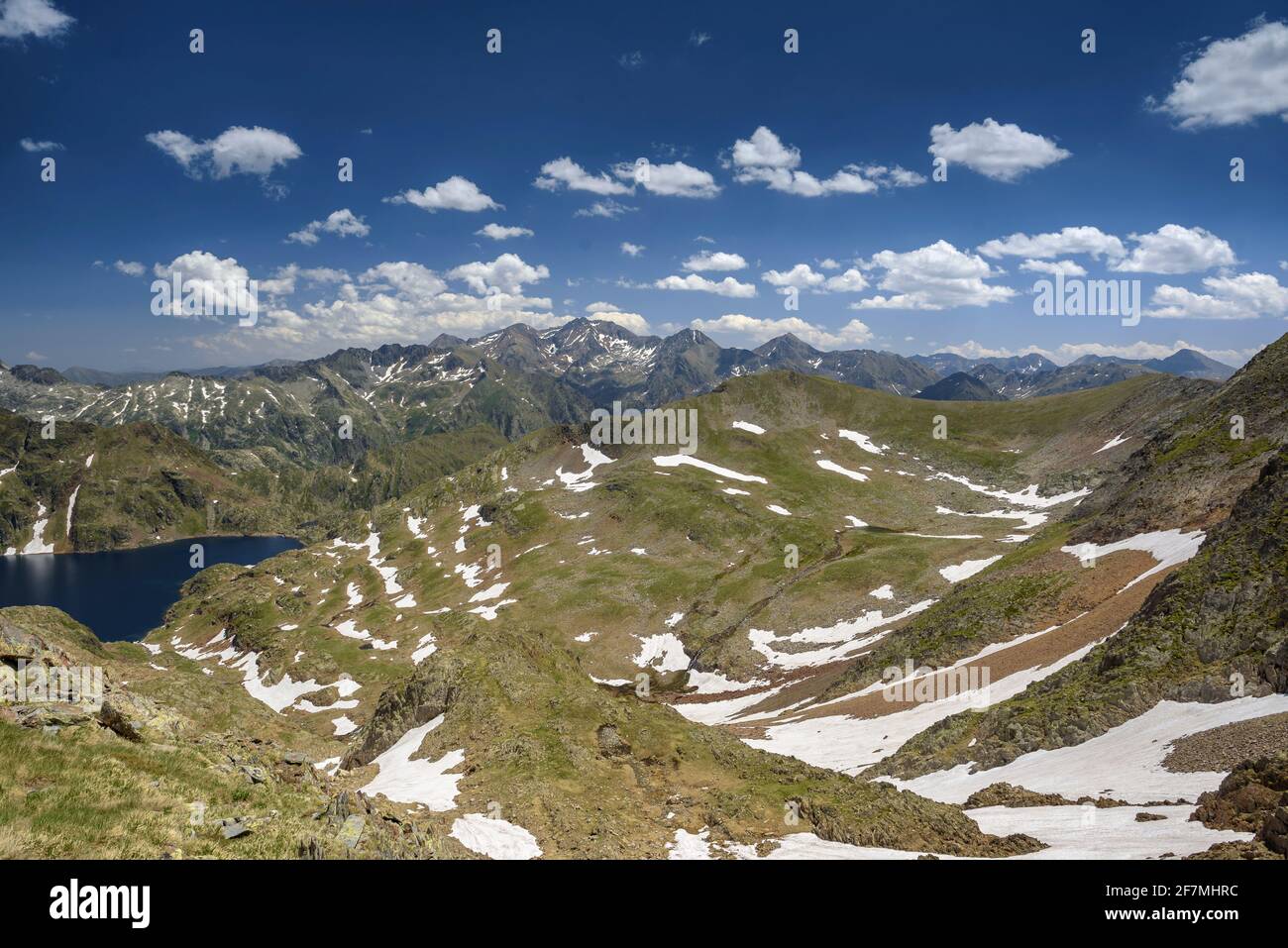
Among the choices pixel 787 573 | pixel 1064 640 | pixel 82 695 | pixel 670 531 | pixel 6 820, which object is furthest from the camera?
pixel 670 531

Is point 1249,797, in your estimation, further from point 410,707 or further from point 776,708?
point 776,708

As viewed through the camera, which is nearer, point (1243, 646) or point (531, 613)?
point (1243, 646)

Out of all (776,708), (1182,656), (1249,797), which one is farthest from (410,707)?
(1182,656)

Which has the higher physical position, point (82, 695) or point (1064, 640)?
point (82, 695)

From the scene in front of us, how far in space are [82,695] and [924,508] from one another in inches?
7039

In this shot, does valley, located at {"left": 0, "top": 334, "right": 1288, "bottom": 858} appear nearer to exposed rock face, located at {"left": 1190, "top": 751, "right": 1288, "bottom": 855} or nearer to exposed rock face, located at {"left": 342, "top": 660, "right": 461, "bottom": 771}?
exposed rock face, located at {"left": 342, "top": 660, "right": 461, "bottom": 771}

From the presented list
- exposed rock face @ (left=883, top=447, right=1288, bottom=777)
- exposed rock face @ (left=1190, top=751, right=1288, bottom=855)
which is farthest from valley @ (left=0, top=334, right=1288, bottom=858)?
exposed rock face @ (left=1190, top=751, right=1288, bottom=855)

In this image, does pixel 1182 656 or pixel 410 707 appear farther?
pixel 410 707

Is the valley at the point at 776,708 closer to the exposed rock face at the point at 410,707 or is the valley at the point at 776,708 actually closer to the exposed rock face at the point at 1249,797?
the exposed rock face at the point at 410,707

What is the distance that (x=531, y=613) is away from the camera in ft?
→ 374
